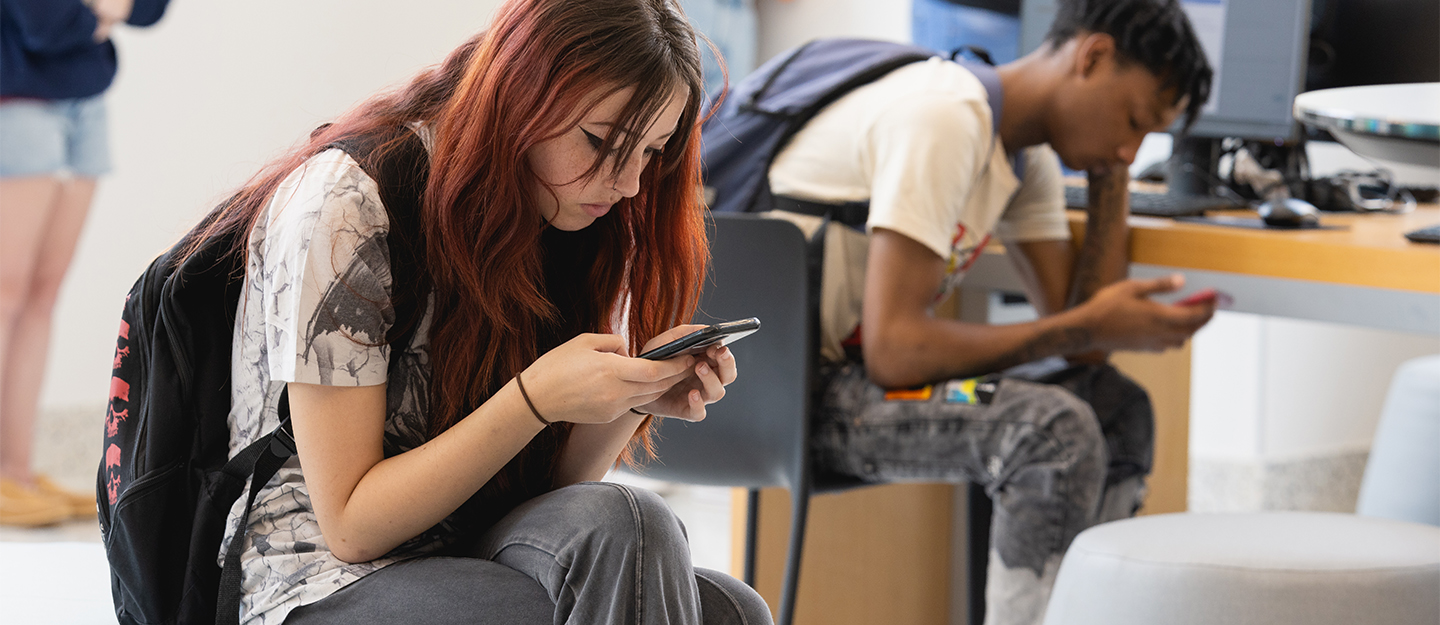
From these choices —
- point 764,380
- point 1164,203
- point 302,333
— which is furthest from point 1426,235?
point 302,333

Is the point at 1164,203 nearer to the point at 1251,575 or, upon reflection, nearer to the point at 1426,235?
the point at 1426,235

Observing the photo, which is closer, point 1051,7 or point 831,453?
point 831,453

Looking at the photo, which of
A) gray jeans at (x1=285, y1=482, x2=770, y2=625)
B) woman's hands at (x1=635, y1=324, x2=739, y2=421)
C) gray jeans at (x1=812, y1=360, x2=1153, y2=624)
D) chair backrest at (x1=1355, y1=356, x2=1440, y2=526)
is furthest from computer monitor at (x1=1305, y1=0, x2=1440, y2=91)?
gray jeans at (x1=285, y1=482, x2=770, y2=625)

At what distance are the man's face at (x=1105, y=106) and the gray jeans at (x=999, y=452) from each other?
1.20 ft

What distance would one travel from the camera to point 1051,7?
210 cm

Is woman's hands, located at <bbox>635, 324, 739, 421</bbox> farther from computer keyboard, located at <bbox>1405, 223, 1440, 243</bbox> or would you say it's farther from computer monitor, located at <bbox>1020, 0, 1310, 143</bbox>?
computer monitor, located at <bbox>1020, 0, 1310, 143</bbox>

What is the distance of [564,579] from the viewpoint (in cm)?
83

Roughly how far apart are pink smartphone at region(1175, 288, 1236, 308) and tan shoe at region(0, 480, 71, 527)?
2.14 m

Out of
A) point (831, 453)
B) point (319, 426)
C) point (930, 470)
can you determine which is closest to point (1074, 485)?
point (930, 470)

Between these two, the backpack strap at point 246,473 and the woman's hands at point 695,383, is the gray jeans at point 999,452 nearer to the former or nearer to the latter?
the woman's hands at point 695,383

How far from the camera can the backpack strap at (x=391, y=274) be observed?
859 mm

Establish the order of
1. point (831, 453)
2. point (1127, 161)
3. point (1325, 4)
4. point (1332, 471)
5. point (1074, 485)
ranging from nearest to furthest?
point (1074, 485) < point (831, 453) < point (1127, 161) < point (1325, 4) < point (1332, 471)

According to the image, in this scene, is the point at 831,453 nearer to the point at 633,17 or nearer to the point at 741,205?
the point at 741,205

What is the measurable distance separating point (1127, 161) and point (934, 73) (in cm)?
31
